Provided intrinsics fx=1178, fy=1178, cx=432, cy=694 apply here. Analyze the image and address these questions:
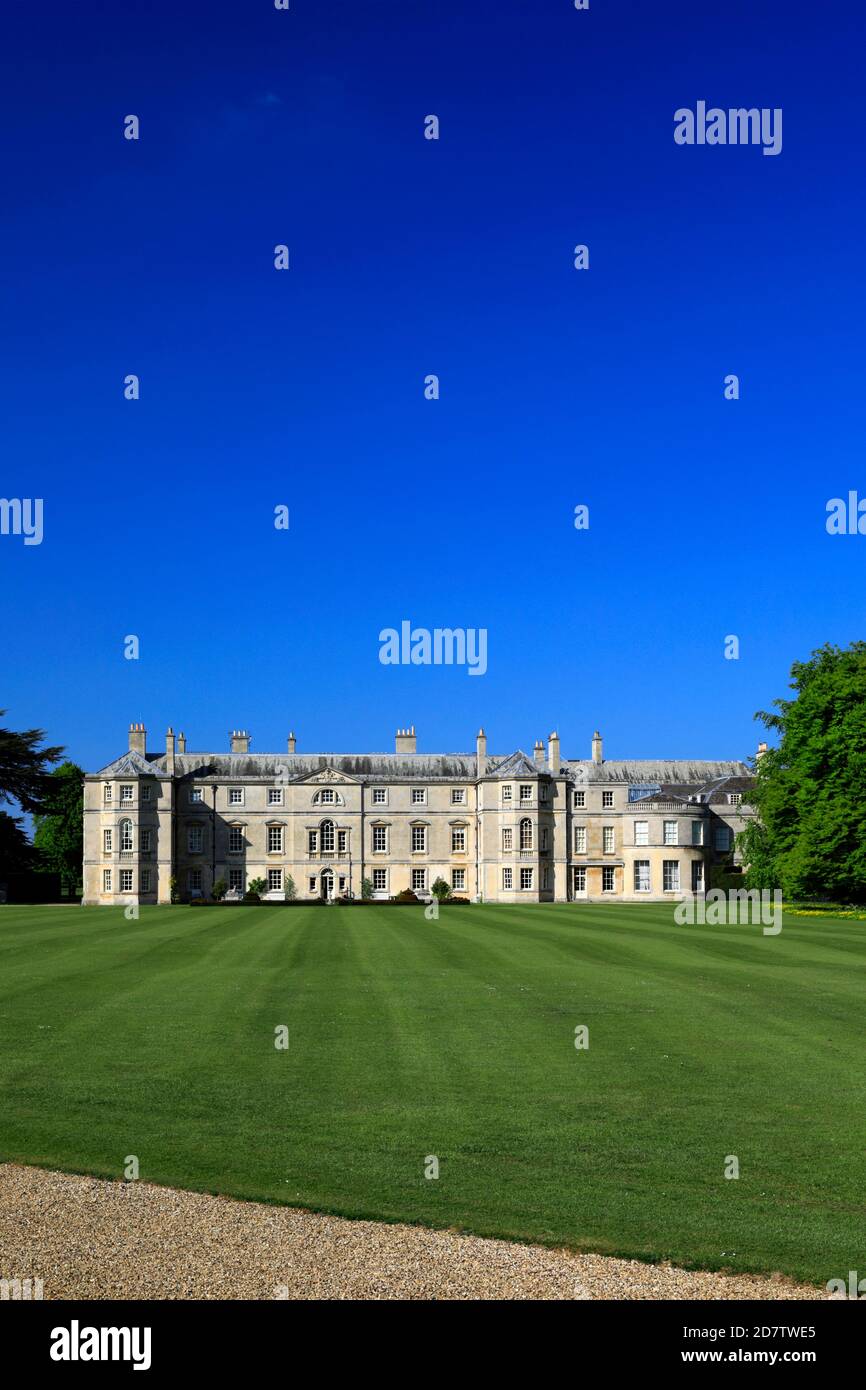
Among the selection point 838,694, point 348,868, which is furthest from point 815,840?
point 348,868

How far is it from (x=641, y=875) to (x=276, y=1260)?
77801mm

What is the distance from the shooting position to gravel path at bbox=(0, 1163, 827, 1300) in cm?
761

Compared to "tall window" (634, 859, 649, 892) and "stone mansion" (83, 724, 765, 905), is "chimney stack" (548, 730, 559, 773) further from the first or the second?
"tall window" (634, 859, 649, 892)

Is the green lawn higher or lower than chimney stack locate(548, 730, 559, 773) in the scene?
lower

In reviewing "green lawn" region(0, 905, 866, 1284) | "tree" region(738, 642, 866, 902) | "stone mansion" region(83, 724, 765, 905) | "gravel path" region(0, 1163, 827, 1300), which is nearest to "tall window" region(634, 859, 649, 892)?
"stone mansion" region(83, 724, 765, 905)

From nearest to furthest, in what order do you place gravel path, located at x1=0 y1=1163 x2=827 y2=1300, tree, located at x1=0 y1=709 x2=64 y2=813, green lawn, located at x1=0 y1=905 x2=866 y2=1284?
1. gravel path, located at x1=0 y1=1163 x2=827 y2=1300
2. green lawn, located at x1=0 y1=905 x2=866 y2=1284
3. tree, located at x1=0 y1=709 x2=64 y2=813

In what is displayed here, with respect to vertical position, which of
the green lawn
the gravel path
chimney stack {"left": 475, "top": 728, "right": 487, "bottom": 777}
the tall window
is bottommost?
the tall window

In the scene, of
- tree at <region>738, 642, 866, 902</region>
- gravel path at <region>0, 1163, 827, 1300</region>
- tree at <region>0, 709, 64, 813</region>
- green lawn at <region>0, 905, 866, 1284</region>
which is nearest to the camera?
gravel path at <region>0, 1163, 827, 1300</region>

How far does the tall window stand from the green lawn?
58.7 metres

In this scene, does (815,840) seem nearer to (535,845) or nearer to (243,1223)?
(535,845)

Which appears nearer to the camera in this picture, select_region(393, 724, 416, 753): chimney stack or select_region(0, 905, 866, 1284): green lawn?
select_region(0, 905, 866, 1284): green lawn

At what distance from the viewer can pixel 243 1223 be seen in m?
8.77

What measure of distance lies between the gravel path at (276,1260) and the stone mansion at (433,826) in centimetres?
7299

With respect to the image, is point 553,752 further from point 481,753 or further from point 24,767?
point 24,767
